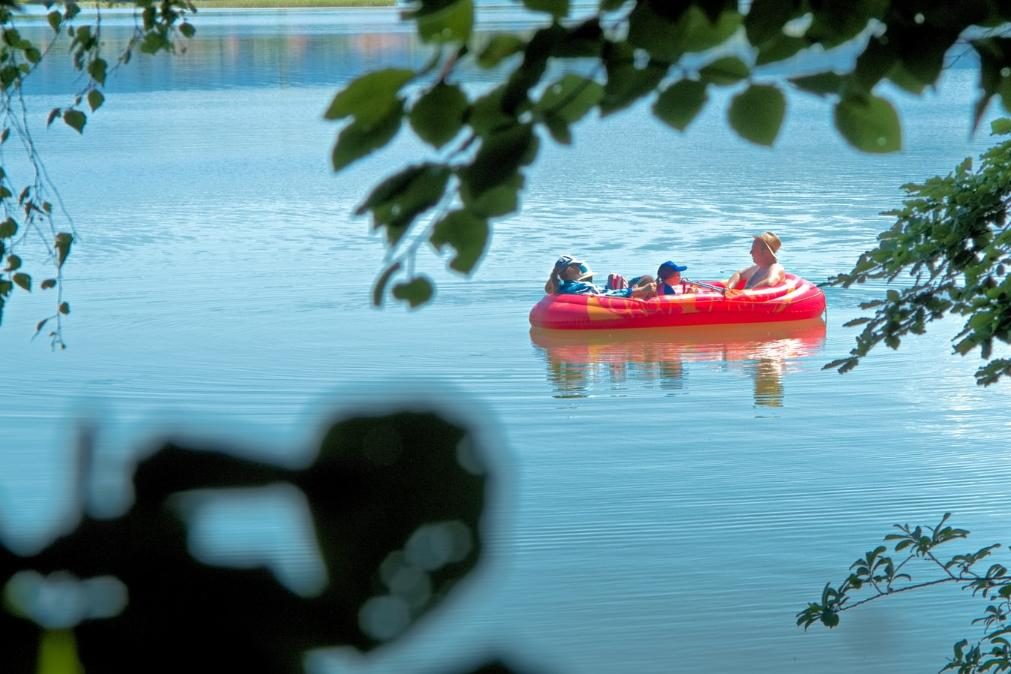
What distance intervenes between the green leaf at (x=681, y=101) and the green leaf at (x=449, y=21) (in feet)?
0.93

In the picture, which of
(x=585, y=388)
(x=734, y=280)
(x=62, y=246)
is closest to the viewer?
(x=62, y=246)

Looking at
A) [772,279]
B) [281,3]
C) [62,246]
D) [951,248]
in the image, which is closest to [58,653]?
[62,246]

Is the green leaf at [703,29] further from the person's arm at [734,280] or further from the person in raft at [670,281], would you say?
the person's arm at [734,280]

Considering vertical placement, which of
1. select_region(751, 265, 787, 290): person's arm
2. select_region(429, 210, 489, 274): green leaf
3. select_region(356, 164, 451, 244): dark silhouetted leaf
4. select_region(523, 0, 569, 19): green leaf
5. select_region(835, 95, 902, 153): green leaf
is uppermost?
select_region(523, 0, 569, 19): green leaf

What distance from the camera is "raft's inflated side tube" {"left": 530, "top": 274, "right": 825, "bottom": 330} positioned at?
46.5 ft

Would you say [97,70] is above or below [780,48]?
below

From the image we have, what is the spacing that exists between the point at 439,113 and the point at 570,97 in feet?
0.48

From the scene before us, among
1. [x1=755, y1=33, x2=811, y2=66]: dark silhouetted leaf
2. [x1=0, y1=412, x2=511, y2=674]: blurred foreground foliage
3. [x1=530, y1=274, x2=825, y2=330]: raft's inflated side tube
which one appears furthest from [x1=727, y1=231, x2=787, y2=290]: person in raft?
[x1=0, y1=412, x2=511, y2=674]: blurred foreground foliage

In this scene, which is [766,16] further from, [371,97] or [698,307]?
[698,307]

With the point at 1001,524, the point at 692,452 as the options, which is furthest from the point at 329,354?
the point at 1001,524

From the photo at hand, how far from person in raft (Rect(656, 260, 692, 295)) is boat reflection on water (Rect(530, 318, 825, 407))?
401 mm

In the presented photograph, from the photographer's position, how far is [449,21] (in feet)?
4.03

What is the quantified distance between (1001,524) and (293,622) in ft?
26.0

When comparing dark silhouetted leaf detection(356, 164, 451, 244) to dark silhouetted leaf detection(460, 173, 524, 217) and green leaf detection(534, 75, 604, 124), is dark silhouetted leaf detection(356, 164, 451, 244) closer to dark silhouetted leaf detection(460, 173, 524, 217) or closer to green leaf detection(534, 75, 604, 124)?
dark silhouetted leaf detection(460, 173, 524, 217)
